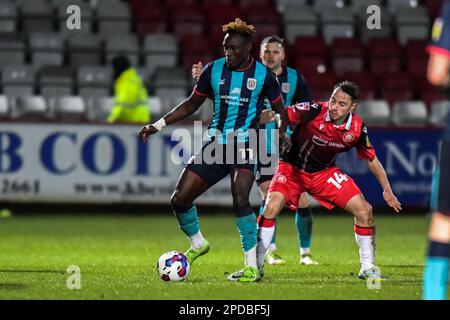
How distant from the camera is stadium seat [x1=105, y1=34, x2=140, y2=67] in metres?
17.8

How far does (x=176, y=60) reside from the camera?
18141 mm

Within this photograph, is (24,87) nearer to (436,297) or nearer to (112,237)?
(112,237)

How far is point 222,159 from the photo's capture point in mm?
9172

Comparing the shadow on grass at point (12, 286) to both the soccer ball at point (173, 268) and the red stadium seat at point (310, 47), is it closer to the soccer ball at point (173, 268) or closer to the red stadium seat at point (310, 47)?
the soccer ball at point (173, 268)

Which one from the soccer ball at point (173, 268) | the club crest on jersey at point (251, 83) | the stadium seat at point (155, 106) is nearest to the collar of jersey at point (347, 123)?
the club crest on jersey at point (251, 83)

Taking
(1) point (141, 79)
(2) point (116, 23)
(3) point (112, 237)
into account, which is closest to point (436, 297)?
(3) point (112, 237)

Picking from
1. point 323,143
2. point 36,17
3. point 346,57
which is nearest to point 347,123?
point 323,143

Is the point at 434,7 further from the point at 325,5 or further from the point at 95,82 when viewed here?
the point at 95,82

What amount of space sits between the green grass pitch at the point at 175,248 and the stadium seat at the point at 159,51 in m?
3.22

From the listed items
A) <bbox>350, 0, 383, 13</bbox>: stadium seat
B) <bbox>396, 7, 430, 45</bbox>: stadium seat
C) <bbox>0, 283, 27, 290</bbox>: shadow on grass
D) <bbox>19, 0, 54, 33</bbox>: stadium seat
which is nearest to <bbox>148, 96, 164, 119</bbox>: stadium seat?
<bbox>19, 0, 54, 33</bbox>: stadium seat

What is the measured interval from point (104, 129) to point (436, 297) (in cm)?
984

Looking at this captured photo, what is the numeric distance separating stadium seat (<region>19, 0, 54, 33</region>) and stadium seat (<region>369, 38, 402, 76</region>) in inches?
211

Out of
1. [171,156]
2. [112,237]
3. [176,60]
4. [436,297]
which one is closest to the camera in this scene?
[436,297]

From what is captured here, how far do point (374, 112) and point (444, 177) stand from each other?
34.7 feet
